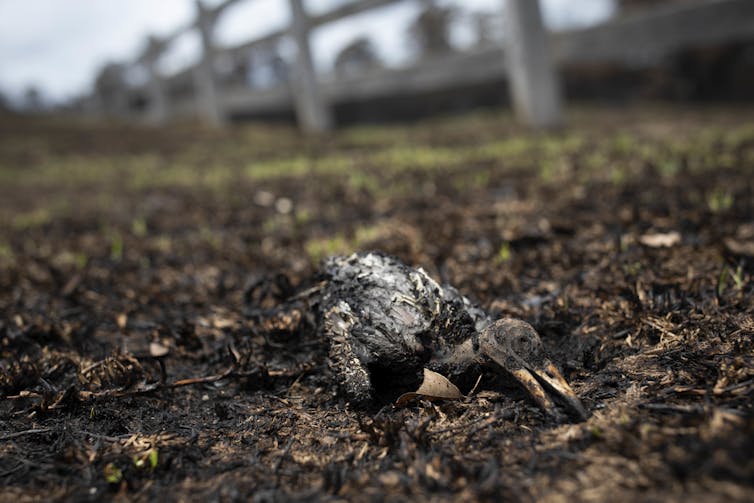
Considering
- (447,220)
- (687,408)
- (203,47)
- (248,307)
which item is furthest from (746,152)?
(203,47)

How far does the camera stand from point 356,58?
9.33 m

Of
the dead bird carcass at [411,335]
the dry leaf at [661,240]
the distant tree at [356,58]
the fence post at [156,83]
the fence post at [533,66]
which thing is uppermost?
the fence post at [156,83]

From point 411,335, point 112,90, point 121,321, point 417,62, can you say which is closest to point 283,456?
point 411,335

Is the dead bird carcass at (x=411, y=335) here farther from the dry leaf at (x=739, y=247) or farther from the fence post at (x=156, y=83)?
the fence post at (x=156, y=83)

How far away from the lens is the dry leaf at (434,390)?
1413 mm

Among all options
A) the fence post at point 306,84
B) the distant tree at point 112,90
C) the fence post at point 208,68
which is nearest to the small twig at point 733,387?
the fence post at point 306,84

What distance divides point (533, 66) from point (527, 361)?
5801 millimetres

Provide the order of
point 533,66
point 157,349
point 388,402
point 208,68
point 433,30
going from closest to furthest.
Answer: point 388,402 < point 157,349 < point 533,66 < point 433,30 < point 208,68

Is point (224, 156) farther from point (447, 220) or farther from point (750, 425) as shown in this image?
point (750, 425)

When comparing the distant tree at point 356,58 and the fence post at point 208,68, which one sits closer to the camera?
the distant tree at point 356,58

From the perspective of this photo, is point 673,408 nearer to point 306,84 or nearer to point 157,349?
point 157,349

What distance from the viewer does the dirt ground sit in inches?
44.3

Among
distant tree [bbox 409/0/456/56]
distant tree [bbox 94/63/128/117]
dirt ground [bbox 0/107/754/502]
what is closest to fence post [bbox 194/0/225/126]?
distant tree [bbox 409/0/456/56]

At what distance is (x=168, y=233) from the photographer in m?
3.63
